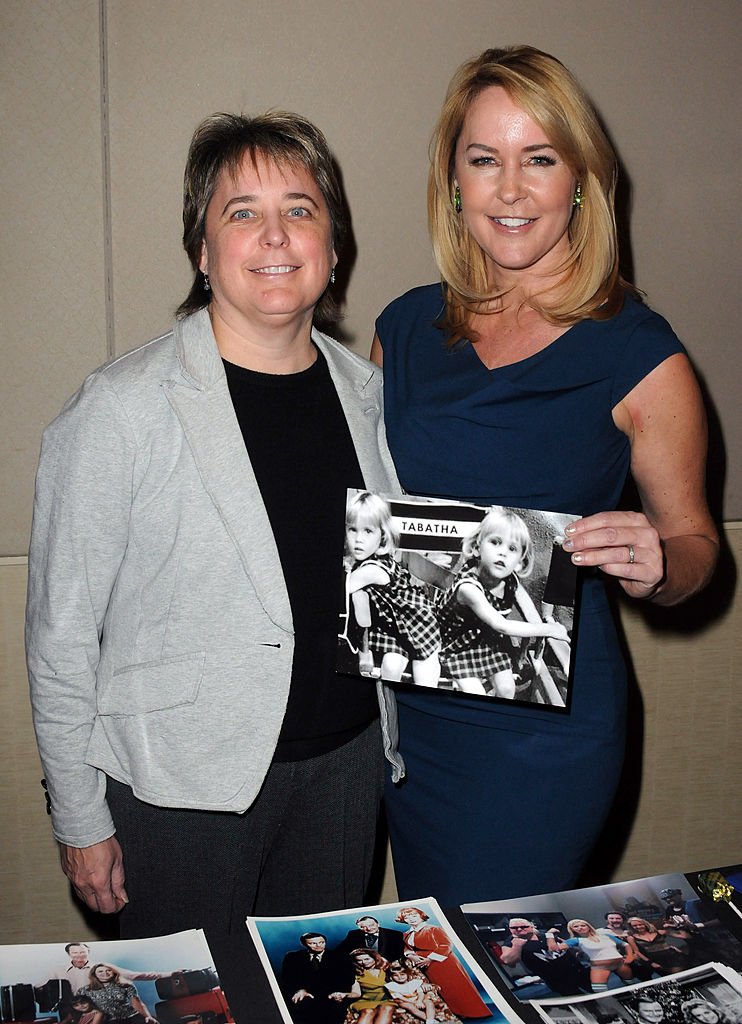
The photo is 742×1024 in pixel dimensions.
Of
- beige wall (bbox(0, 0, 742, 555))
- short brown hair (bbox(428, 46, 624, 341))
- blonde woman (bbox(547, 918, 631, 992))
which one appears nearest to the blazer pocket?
blonde woman (bbox(547, 918, 631, 992))

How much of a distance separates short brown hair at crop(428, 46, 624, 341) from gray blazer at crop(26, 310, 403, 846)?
0.61 meters

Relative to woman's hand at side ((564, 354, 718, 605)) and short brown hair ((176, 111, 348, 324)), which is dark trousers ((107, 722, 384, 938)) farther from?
short brown hair ((176, 111, 348, 324))

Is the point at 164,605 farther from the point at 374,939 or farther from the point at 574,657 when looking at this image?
the point at 574,657

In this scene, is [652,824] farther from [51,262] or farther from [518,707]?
[51,262]

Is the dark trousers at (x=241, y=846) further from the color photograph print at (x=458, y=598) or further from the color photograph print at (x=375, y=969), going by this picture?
the color photograph print at (x=375, y=969)

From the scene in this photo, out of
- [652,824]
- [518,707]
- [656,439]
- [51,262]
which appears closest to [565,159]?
[656,439]

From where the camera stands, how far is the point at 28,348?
2312mm

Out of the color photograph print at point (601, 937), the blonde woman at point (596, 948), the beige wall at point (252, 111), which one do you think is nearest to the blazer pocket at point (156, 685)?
the color photograph print at point (601, 937)

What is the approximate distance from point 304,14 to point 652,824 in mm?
2384

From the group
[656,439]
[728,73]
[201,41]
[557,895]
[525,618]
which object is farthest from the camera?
[728,73]

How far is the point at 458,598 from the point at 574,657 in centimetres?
33

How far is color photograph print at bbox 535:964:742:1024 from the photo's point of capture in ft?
3.75

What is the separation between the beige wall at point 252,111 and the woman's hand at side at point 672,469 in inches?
37.1

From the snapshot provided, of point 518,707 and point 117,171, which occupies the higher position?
point 117,171
